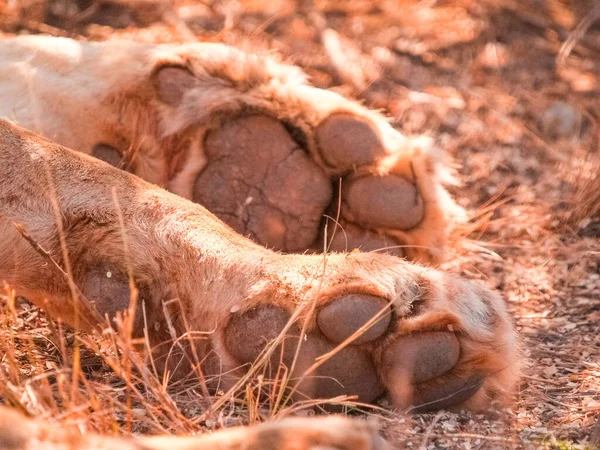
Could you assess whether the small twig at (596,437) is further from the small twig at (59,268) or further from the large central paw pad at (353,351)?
the small twig at (59,268)

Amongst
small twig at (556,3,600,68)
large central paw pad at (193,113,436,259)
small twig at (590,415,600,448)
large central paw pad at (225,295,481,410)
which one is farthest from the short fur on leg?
small twig at (556,3,600,68)

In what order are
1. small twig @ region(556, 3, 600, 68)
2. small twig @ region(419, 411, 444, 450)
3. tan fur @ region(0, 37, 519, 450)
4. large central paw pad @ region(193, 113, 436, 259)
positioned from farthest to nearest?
small twig @ region(556, 3, 600, 68), large central paw pad @ region(193, 113, 436, 259), tan fur @ region(0, 37, 519, 450), small twig @ region(419, 411, 444, 450)

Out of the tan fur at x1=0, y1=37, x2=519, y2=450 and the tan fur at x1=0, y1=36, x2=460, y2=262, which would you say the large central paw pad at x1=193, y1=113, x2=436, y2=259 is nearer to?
the tan fur at x1=0, y1=36, x2=460, y2=262

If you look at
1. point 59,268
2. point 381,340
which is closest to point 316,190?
point 381,340

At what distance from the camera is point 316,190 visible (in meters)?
2.26

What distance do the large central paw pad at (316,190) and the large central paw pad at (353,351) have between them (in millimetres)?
585

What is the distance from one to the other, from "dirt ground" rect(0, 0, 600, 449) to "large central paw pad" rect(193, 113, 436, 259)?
427 mm

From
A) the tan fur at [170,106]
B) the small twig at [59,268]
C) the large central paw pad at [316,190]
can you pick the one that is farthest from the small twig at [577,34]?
the small twig at [59,268]

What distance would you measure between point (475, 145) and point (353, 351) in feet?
6.64

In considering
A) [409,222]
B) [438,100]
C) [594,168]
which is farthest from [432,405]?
[438,100]

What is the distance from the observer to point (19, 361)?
1.96 m

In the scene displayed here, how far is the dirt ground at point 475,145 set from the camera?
5.70ft

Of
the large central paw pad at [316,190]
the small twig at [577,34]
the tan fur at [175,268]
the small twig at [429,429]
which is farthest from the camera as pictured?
the small twig at [577,34]

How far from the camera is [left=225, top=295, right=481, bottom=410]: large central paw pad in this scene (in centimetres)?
164
